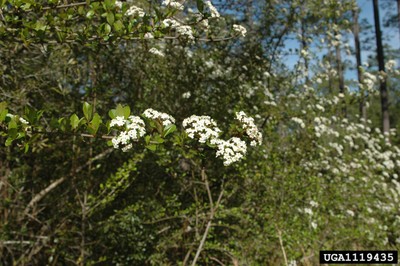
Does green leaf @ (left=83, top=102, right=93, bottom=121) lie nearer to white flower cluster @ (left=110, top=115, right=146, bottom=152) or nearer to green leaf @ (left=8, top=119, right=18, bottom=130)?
white flower cluster @ (left=110, top=115, right=146, bottom=152)

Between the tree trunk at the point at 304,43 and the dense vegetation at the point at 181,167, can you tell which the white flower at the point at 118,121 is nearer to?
the dense vegetation at the point at 181,167

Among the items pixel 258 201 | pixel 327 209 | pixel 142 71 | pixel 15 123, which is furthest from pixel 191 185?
pixel 15 123

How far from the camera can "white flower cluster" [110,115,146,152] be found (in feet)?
5.74

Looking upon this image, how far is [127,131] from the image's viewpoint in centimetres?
178

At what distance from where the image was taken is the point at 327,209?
5.81 metres

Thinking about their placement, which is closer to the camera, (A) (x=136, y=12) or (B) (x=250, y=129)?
(B) (x=250, y=129)

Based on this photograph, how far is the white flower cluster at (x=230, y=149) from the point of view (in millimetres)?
1896

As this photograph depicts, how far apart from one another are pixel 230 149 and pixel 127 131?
540 millimetres

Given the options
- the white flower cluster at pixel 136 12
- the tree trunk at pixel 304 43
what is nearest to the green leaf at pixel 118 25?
the white flower cluster at pixel 136 12

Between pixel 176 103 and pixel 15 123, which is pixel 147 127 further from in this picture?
pixel 176 103

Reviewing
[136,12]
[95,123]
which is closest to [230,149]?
[95,123]

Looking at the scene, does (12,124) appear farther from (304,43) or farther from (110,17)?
(304,43)

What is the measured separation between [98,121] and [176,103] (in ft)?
11.1

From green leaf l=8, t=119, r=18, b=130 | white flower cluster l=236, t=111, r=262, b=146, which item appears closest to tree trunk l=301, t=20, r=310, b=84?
white flower cluster l=236, t=111, r=262, b=146
